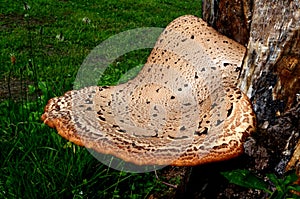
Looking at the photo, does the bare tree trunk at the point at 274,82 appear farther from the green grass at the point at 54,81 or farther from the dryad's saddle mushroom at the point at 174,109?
the green grass at the point at 54,81

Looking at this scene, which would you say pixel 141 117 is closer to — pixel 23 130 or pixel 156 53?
pixel 156 53

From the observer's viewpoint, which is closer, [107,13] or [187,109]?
[187,109]

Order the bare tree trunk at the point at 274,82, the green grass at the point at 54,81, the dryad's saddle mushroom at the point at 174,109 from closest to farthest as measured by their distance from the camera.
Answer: the dryad's saddle mushroom at the point at 174,109
the bare tree trunk at the point at 274,82
the green grass at the point at 54,81

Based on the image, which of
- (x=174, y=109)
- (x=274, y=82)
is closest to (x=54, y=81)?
(x=174, y=109)

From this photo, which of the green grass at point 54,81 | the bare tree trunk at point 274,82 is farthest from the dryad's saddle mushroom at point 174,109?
the green grass at point 54,81

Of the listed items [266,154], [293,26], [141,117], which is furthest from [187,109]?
[293,26]

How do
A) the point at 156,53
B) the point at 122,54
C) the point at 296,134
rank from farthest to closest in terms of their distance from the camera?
the point at 122,54 < the point at 156,53 < the point at 296,134

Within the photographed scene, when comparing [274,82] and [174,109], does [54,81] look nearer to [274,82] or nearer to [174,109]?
[174,109]
